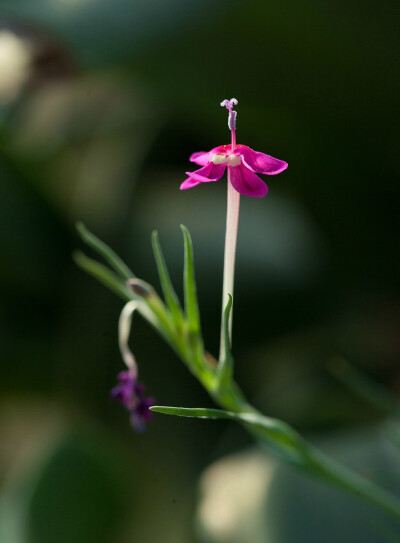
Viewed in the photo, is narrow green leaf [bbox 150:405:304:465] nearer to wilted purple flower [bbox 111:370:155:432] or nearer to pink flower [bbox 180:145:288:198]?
wilted purple flower [bbox 111:370:155:432]

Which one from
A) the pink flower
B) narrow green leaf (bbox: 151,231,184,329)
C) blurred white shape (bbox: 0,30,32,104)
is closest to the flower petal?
the pink flower

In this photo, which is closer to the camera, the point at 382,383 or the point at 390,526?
the point at 390,526

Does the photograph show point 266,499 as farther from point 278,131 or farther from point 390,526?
point 278,131

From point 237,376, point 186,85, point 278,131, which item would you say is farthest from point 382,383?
point 186,85

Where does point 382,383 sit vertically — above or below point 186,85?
below

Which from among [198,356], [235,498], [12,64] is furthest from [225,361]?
[12,64]

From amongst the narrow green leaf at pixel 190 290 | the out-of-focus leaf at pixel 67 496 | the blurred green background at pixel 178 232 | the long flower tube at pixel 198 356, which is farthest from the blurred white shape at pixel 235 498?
the narrow green leaf at pixel 190 290

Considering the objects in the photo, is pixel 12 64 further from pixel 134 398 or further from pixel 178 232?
pixel 134 398
